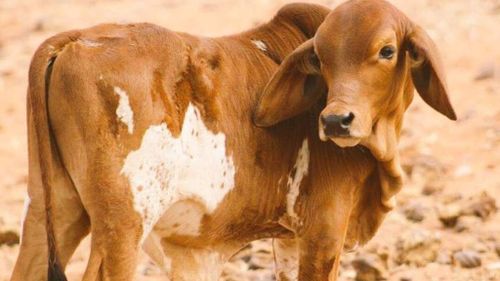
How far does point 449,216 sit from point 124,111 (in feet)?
12.5

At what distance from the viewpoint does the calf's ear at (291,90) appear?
607 cm

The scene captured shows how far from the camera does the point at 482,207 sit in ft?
29.0

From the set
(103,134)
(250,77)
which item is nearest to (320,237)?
(250,77)

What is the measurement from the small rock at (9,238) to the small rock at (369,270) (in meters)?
2.06

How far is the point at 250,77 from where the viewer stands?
244 inches

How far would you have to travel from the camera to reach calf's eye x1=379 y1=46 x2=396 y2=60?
5.86 m

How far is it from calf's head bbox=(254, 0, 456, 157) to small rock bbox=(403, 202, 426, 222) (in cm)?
278

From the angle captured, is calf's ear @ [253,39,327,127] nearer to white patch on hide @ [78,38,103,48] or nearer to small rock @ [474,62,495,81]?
white patch on hide @ [78,38,103,48]

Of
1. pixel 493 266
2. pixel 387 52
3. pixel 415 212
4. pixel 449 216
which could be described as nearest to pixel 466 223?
pixel 449 216

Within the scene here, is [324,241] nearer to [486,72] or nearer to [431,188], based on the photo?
[431,188]

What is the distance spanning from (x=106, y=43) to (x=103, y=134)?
412mm

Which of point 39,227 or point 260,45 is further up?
point 260,45

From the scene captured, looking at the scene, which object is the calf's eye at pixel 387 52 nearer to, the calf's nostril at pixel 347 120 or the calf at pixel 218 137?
the calf at pixel 218 137

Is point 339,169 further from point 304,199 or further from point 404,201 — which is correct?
point 404,201
